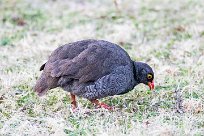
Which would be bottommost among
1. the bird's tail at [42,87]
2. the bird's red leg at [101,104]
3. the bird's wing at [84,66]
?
the bird's red leg at [101,104]

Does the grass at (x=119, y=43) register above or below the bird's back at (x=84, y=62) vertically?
below

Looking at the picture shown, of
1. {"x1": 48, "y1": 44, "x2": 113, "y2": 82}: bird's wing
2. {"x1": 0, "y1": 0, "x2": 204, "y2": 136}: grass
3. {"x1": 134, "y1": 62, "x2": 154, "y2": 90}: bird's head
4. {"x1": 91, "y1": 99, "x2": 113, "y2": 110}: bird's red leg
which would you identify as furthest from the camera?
{"x1": 134, "y1": 62, "x2": 154, "y2": 90}: bird's head

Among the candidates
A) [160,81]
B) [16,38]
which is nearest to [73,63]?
[160,81]

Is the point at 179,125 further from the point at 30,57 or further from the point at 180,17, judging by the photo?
the point at 180,17

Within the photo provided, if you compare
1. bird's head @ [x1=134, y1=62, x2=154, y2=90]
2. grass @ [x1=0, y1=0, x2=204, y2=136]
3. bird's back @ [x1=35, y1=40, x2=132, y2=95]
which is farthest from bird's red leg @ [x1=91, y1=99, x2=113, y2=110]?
bird's head @ [x1=134, y1=62, x2=154, y2=90]

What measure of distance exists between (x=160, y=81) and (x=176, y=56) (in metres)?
1.51

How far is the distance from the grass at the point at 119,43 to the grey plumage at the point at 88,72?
0.26 meters

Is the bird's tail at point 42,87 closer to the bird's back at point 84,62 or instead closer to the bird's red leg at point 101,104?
the bird's back at point 84,62

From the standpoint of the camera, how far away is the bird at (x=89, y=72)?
6570 mm

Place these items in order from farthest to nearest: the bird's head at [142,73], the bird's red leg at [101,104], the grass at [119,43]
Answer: the bird's head at [142,73] < the bird's red leg at [101,104] < the grass at [119,43]

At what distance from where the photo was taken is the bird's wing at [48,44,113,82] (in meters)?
6.55

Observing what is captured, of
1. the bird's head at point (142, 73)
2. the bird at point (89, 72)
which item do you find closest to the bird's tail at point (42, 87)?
the bird at point (89, 72)

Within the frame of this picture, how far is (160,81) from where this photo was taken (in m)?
7.87

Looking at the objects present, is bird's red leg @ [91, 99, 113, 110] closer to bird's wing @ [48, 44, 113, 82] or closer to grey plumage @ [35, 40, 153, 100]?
grey plumage @ [35, 40, 153, 100]
